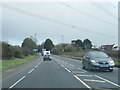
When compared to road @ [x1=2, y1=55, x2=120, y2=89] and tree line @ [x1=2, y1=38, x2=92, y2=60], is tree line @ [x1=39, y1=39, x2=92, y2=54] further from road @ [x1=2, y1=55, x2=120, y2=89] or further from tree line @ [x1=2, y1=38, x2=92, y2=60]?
road @ [x1=2, y1=55, x2=120, y2=89]

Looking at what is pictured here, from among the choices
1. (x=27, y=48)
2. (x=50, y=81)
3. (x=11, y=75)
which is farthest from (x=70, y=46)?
(x=50, y=81)

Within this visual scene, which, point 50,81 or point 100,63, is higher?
point 100,63

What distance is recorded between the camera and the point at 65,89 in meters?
11.5

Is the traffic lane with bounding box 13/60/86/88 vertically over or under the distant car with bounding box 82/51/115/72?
under

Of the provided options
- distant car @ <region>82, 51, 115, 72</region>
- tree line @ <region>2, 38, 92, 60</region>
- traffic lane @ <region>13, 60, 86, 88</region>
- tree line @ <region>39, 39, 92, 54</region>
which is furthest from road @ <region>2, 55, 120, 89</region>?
tree line @ <region>39, 39, 92, 54</region>

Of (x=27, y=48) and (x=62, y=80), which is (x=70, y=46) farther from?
(x=62, y=80)

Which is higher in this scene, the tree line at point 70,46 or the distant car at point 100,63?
the tree line at point 70,46

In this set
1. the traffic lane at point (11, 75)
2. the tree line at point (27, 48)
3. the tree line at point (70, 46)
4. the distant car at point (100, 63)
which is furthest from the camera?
the tree line at point (70, 46)

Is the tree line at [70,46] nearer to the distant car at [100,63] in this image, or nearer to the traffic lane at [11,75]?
the traffic lane at [11,75]

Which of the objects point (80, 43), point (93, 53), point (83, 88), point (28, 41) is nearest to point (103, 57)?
point (93, 53)

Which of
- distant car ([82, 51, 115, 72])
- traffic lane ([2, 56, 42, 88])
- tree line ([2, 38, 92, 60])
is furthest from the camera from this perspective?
tree line ([2, 38, 92, 60])

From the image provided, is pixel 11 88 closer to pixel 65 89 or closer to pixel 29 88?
pixel 29 88

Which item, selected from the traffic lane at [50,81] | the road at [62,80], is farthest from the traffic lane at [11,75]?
the traffic lane at [50,81]

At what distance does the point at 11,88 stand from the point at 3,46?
38.6 m
